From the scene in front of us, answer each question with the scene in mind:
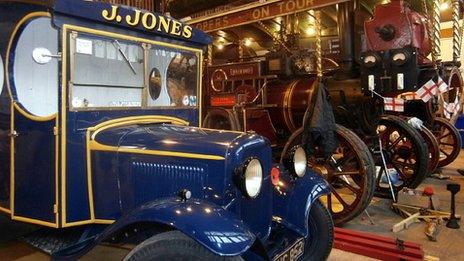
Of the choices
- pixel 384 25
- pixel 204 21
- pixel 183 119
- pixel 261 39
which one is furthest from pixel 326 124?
pixel 261 39

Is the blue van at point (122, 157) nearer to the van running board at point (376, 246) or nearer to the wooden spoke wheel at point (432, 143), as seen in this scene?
the van running board at point (376, 246)

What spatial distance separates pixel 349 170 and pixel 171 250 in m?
2.76

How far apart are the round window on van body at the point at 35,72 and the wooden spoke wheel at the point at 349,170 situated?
233 cm

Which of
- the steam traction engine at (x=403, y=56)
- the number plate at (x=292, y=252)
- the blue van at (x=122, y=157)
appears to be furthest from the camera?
the steam traction engine at (x=403, y=56)

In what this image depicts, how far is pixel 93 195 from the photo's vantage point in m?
2.58

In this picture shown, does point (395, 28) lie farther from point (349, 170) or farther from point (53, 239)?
point (53, 239)

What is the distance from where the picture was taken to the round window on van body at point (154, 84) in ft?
9.59

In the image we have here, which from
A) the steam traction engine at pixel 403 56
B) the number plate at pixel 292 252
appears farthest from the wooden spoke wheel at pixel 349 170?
the number plate at pixel 292 252

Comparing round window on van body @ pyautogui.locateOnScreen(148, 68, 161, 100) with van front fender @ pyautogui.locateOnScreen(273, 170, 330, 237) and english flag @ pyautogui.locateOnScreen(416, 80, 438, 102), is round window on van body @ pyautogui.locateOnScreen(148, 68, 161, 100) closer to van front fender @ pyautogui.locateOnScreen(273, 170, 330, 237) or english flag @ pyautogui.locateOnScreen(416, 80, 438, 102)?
van front fender @ pyautogui.locateOnScreen(273, 170, 330, 237)

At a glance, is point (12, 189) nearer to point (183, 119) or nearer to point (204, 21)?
point (183, 119)

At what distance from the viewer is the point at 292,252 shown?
8.02 ft

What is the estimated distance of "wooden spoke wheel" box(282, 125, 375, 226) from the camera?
3.89 m

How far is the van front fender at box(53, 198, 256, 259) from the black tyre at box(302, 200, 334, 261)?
1.05 metres

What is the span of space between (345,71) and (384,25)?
2.83ft
